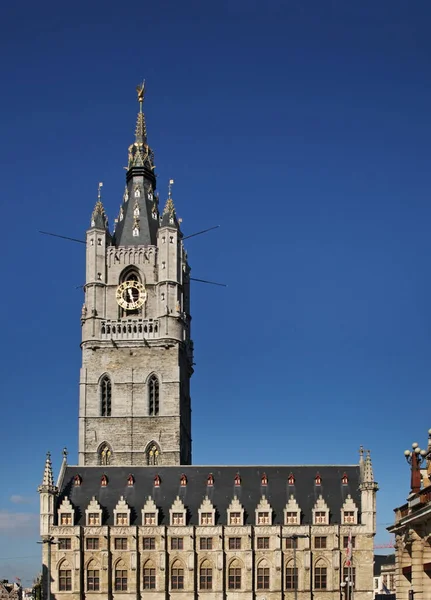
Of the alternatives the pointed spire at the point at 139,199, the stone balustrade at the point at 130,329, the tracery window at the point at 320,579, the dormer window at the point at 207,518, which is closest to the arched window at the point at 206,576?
the dormer window at the point at 207,518

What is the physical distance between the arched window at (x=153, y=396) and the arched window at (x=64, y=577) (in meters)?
23.1

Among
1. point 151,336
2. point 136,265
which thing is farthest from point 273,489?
point 136,265

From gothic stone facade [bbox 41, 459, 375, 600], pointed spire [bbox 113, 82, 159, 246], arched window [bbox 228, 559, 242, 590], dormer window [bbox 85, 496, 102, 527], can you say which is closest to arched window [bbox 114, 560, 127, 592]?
gothic stone facade [bbox 41, 459, 375, 600]

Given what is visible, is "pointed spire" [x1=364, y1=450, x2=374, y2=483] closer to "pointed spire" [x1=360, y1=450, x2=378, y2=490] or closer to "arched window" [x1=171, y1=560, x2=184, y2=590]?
"pointed spire" [x1=360, y1=450, x2=378, y2=490]

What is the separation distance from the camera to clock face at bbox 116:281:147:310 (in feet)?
402

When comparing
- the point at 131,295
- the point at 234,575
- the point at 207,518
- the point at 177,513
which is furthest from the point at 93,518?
the point at 131,295

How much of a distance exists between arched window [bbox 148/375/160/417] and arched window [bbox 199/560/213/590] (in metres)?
22.7

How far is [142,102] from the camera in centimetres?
13900

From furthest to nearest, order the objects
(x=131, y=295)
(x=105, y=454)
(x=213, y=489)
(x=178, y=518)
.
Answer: (x=131, y=295), (x=105, y=454), (x=213, y=489), (x=178, y=518)

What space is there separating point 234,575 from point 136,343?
31.6 metres

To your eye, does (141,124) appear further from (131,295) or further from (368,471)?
(368,471)

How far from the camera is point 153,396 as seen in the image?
118 metres

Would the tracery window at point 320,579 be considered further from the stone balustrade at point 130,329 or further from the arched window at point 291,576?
the stone balustrade at point 130,329

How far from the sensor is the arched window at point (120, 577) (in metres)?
98.3
